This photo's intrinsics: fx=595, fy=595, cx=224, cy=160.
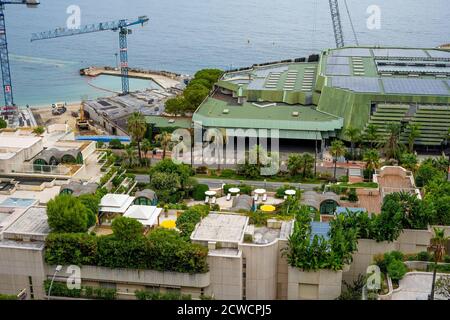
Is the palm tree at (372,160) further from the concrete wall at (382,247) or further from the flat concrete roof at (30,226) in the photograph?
the flat concrete roof at (30,226)

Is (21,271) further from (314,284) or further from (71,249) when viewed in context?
(314,284)

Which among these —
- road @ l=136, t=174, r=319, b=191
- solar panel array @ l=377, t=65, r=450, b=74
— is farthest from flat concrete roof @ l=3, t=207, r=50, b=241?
solar panel array @ l=377, t=65, r=450, b=74

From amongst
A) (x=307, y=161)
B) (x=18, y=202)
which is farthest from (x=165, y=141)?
(x=18, y=202)

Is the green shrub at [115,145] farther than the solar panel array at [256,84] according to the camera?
No

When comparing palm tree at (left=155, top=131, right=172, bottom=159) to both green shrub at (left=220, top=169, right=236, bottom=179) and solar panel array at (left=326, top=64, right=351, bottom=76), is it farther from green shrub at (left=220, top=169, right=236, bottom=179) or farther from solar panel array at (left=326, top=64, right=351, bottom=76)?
solar panel array at (left=326, top=64, right=351, bottom=76)

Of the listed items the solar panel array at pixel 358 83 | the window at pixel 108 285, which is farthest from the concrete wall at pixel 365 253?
the solar panel array at pixel 358 83

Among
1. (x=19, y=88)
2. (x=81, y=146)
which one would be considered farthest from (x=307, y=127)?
(x=19, y=88)

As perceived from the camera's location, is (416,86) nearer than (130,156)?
No
